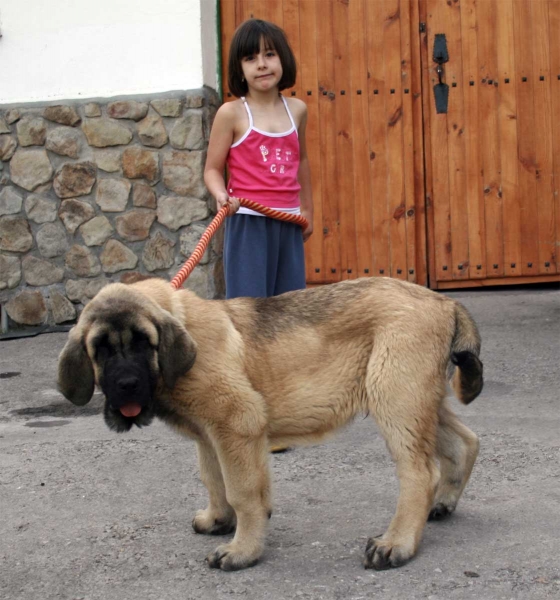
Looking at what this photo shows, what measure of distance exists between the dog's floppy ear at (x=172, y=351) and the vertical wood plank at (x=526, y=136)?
5623 mm

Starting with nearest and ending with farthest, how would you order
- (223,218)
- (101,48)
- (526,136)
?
(223,218) < (101,48) < (526,136)

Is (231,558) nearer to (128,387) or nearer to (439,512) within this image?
(128,387)

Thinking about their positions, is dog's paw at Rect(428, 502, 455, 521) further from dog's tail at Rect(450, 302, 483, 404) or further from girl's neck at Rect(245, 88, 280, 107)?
girl's neck at Rect(245, 88, 280, 107)

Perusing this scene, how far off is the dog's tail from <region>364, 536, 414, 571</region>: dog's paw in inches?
27.6

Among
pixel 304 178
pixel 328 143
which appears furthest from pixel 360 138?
pixel 304 178

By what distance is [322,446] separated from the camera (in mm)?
4965

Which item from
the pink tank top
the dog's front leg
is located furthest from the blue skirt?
A: the dog's front leg

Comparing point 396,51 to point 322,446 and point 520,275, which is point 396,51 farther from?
point 322,446

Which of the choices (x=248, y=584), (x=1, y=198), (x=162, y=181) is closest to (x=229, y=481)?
(x=248, y=584)

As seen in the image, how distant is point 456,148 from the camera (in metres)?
8.33

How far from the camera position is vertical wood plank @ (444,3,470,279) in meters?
8.21

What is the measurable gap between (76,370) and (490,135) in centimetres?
579

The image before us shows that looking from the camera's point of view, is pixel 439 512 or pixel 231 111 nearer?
pixel 439 512

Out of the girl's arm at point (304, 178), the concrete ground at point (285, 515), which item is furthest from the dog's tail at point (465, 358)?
the girl's arm at point (304, 178)
